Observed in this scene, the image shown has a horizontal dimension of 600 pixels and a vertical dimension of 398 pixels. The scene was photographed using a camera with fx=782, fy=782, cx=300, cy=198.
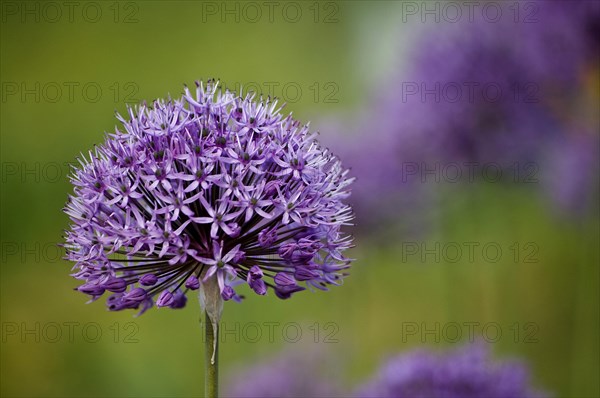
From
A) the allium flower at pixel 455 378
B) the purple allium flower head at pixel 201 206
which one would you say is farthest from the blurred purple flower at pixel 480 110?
the purple allium flower head at pixel 201 206

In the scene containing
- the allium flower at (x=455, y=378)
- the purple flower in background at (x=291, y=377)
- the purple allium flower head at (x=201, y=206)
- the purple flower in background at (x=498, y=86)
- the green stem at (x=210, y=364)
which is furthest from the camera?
the purple flower in background at (x=498, y=86)

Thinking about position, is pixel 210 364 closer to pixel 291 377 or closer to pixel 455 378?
pixel 455 378

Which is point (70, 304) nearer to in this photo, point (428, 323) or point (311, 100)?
point (428, 323)

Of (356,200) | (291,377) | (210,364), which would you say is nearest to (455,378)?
(291,377)

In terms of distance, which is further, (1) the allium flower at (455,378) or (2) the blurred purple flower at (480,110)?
(2) the blurred purple flower at (480,110)

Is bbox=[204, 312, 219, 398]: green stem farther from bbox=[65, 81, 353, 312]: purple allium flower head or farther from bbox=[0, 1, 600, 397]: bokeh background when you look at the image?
bbox=[0, 1, 600, 397]: bokeh background

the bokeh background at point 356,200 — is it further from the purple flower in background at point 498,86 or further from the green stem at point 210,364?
the green stem at point 210,364

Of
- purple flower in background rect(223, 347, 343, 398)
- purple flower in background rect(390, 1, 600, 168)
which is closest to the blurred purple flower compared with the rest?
purple flower in background rect(390, 1, 600, 168)
